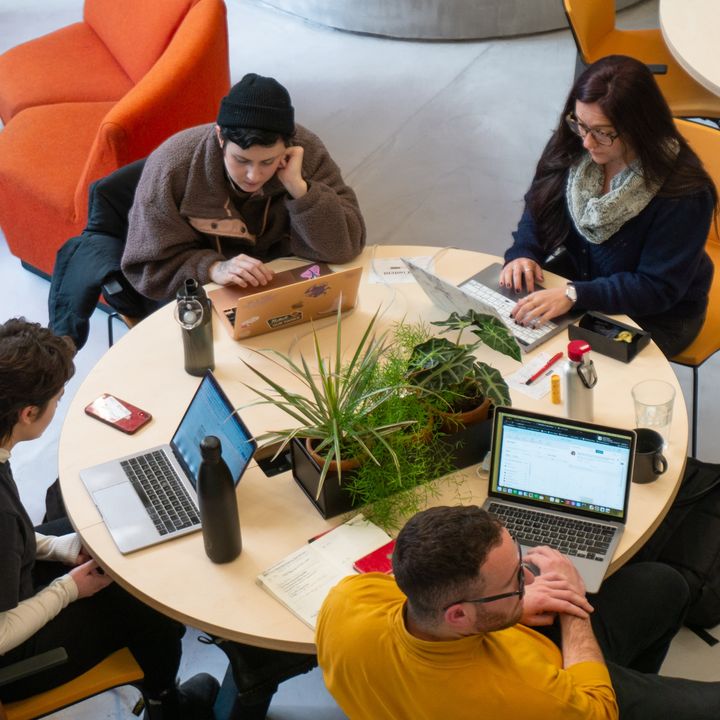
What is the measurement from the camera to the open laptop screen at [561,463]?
1980 millimetres

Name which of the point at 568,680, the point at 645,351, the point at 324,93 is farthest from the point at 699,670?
the point at 324,93

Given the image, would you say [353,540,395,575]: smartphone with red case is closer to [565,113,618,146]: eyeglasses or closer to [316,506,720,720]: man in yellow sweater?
[316,506,720,720]: man in yellow sweater

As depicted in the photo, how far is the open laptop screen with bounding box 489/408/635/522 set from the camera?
198cm

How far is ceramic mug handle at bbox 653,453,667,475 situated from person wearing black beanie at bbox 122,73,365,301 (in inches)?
43.4

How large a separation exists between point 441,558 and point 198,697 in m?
1.14

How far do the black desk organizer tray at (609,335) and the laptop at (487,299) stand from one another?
58 millimetres

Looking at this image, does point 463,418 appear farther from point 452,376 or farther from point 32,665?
point 32,665

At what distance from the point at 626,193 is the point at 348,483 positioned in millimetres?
1194

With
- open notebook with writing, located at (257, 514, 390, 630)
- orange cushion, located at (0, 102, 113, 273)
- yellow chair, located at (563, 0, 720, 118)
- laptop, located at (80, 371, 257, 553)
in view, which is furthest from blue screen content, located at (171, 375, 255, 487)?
yellow chair, located at (563, 0, 720, 118)

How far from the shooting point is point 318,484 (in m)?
2.00

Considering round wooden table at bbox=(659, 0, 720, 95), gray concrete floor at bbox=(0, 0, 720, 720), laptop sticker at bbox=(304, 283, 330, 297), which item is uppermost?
round wooden table at bbox=(659, 0, 720, 95)

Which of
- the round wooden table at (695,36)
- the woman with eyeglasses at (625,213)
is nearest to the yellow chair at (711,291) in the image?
the woman with eyeglasses at (625,213)

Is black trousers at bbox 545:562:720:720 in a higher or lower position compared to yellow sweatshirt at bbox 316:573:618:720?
lower

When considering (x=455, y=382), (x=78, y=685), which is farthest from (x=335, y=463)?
(x=78, y=685)
